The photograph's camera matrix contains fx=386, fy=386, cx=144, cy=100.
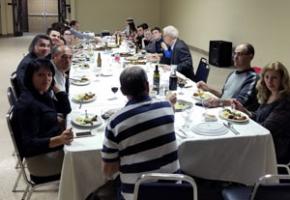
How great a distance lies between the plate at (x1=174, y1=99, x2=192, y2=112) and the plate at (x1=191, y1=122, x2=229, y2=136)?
0.39m

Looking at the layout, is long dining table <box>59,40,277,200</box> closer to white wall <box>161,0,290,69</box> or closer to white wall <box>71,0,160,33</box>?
white wall <box>161,0,290,69</box>

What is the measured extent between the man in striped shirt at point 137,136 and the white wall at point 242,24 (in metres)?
5.05

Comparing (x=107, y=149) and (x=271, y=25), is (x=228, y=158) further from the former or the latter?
(x=271, y=25)

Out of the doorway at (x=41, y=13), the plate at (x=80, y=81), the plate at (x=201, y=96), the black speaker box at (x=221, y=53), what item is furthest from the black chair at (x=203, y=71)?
the doorway at (x=41, y=13)

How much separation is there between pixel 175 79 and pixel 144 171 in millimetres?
1711

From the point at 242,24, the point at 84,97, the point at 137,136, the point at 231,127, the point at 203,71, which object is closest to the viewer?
the point at 137,136

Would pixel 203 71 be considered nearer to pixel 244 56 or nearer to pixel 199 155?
pixel 244 56

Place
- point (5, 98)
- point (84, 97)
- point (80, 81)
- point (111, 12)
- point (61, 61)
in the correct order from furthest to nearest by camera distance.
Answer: point (111, 12) → point (5, 98) → point (80, 81) → point (61, 61) → point (84, 97)

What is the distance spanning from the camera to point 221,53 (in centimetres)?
848

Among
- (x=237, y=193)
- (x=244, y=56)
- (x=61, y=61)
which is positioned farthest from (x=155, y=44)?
(x=237, y=193)

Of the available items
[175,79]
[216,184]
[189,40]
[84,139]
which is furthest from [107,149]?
[189,40]

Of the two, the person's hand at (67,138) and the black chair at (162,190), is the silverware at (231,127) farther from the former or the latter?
the person's hand at (67,138)

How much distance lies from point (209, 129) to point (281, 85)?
28.3 inches

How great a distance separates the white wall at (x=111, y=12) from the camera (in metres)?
13.4
